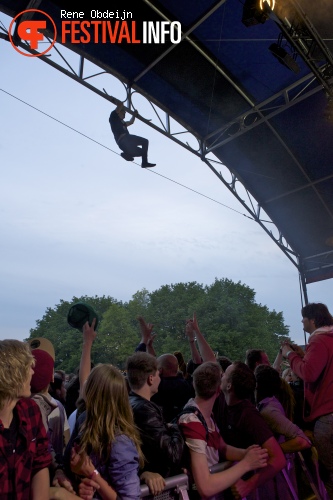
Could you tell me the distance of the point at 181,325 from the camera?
4088 centimetres

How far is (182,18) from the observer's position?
5.75 m

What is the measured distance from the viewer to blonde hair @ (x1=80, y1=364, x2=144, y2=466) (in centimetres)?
172

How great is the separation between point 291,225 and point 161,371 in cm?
751

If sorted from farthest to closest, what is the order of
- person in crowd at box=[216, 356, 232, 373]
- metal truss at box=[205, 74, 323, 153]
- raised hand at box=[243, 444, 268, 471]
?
metal truss at box=[205, 74, 323, 153]
person in crowd at box=[216, 356, 232, 373]
raised hand at box=[243, 444, 268, 471]

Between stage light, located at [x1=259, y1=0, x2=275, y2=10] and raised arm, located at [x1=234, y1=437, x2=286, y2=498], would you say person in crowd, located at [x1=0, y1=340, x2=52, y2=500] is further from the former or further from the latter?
stage light, located at [x1=259, y1=0, x2=275, y2=10]

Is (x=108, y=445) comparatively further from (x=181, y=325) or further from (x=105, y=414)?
(x=181, y=325)

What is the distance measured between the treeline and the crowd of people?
33.1m

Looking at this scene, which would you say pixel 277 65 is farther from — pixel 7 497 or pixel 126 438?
pixel 7 497

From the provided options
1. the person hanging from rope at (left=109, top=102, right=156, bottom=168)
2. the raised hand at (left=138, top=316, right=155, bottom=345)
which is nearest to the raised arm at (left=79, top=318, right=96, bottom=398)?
the raised hand at (left=138, top=316, right=155, bottom=345)

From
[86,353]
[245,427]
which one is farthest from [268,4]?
[245,427]

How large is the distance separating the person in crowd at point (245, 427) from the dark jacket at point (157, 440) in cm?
57

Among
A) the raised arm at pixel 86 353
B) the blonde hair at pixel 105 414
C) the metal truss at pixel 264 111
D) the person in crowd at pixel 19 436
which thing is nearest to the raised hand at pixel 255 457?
the blonde hair at pixel 105 414

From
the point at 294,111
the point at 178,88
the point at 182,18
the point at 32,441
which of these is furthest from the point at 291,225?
the point at 32,441

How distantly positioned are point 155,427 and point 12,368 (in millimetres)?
817
